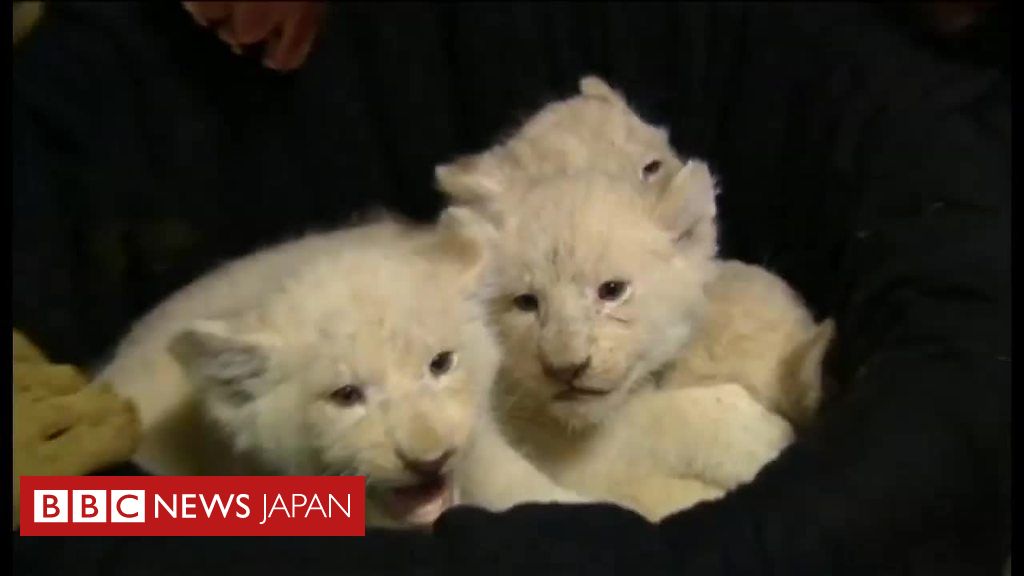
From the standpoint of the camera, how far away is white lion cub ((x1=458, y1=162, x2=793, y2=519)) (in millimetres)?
1155

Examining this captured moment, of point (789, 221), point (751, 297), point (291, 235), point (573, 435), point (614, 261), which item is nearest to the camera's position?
point (614, 261)

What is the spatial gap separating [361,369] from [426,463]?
0.32 ft

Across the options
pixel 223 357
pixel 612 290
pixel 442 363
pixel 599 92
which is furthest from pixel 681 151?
pixel 223 357

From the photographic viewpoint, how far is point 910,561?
38.1 inches

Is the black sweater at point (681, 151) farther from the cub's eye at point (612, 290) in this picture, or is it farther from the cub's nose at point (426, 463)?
the cub's eye at point (612, 290)

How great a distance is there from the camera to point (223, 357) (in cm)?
101

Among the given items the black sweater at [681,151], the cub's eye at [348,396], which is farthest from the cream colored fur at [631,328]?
the cub's eye at [348,396]

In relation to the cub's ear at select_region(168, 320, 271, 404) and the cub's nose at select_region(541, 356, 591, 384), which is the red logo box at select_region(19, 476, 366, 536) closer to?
the cub's ear at select_region(168, 320, 271, 404)

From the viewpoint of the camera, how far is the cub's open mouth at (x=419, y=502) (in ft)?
3.43

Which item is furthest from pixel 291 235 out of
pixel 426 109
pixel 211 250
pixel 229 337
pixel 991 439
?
pixel 991 439

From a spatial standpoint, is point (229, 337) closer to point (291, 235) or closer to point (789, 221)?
point (291, 235)

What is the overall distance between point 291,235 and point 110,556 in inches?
36.2

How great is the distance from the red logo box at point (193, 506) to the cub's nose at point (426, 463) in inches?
1.9

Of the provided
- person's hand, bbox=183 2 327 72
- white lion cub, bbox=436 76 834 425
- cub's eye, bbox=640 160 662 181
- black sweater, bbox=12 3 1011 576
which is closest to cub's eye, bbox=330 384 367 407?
black sweater, bbox=12 3 1011 576
